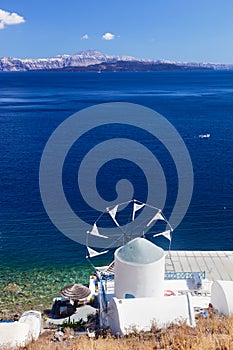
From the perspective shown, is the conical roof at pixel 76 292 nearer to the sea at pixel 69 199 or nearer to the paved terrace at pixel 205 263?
the sea at pixel 69 199

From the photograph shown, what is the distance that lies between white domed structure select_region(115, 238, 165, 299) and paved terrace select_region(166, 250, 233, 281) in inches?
308

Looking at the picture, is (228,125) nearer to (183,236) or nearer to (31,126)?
(31,126)

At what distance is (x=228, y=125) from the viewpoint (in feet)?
256

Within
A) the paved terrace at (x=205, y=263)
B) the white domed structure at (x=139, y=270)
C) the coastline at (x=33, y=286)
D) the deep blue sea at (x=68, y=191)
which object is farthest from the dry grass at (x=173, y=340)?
the deep blue sea at (x=68, y=191)

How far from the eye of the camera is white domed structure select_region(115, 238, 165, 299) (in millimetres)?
17109

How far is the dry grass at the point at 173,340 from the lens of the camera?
11406 millimetres

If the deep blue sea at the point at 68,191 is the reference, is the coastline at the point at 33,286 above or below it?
below

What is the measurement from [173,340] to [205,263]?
14691mm

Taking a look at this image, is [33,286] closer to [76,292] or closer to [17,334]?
[76,292]

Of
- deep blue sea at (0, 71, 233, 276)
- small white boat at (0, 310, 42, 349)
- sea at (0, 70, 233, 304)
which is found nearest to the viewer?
small white boat at (0, 310, 42, 349)

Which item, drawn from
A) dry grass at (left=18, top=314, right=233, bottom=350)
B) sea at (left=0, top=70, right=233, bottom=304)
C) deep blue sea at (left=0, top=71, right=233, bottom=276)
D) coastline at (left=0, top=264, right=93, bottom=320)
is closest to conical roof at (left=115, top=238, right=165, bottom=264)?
dry grass at (left=18, top=314, right=233, bottom=350)

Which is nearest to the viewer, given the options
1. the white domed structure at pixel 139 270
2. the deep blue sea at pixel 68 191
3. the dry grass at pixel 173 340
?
the dry grass at pixel 173 340

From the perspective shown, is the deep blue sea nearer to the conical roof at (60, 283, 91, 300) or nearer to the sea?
the sea

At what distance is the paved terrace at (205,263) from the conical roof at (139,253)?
315 inches
